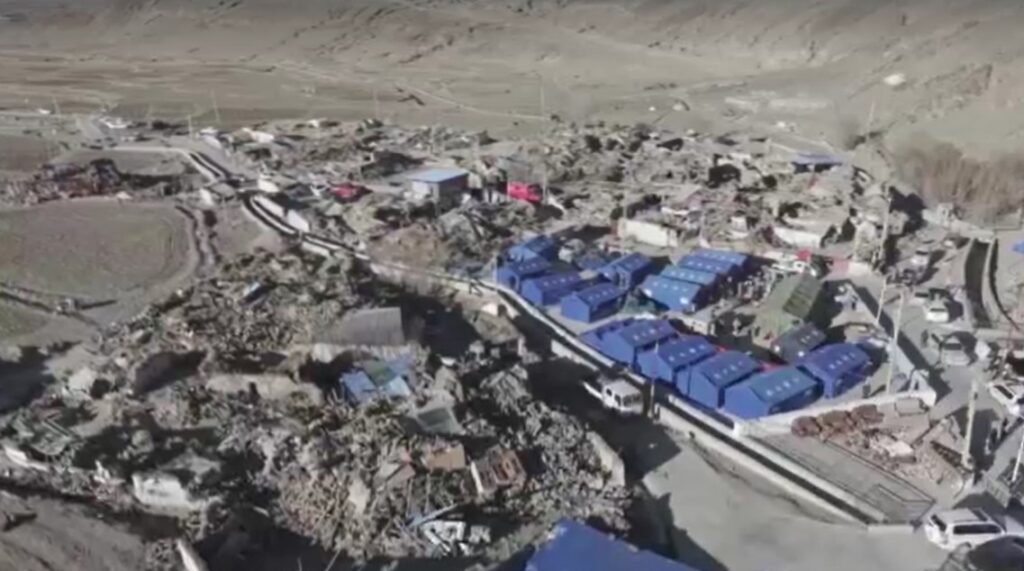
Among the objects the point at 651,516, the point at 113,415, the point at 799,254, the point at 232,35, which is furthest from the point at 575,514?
the point at 232,35

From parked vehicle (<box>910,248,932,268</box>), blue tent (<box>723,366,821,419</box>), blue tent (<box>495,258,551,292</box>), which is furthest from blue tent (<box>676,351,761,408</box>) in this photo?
parked vehicle (<box>910,248,932,268</box>)

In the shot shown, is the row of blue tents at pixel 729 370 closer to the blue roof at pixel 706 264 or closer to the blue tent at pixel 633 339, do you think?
the blue tent at pixel 633 339

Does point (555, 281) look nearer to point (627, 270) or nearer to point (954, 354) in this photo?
point (627, 270)

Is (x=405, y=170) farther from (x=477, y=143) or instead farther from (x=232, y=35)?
(x=232, y=35)

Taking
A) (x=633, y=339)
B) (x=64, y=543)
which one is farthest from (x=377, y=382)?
(x=64, y=543)

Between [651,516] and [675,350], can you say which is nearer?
[651,516]

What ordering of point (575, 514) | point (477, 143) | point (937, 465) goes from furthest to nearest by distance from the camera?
point (477, 143) < point (937, 465) < point (575, 514)
